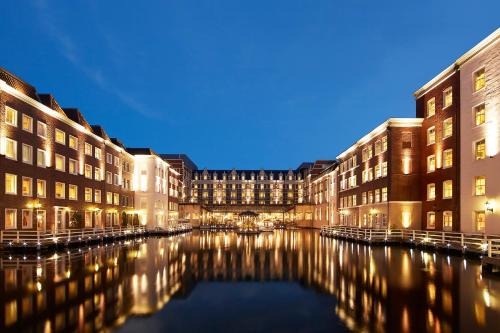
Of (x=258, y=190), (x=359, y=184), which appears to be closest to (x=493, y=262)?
(x=359, y=184)

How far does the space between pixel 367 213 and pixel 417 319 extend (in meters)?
46.3

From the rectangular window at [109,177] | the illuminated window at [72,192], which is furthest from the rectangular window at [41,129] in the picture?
the rectangular window at [109,177]

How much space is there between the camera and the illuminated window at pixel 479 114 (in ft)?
114

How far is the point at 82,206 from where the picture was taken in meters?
50.3

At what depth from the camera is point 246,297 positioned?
15.6m

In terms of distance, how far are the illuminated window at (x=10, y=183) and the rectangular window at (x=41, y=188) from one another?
12.3 ft

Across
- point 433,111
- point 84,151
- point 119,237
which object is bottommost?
point 119,237

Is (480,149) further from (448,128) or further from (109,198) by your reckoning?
(109,198)

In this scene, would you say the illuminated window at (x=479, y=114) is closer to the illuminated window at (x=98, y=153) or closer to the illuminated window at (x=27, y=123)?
the illuminated window at (x=27, y=123)

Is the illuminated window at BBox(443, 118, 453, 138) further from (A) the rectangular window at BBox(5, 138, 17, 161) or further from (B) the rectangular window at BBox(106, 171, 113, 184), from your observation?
(B) the rectangular window at BBox(106, 171, 113, 184)

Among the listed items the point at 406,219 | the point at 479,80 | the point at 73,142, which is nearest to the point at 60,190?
the point at 73,142

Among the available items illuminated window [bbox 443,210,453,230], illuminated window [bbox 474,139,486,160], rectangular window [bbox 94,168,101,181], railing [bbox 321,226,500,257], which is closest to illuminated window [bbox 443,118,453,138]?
illuminated window [bbox 474,139,486,160]

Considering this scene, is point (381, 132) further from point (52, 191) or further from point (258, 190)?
point (258, 190)

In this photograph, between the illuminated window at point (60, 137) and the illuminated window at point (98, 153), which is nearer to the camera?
the illuminated window at point (60, 137)
